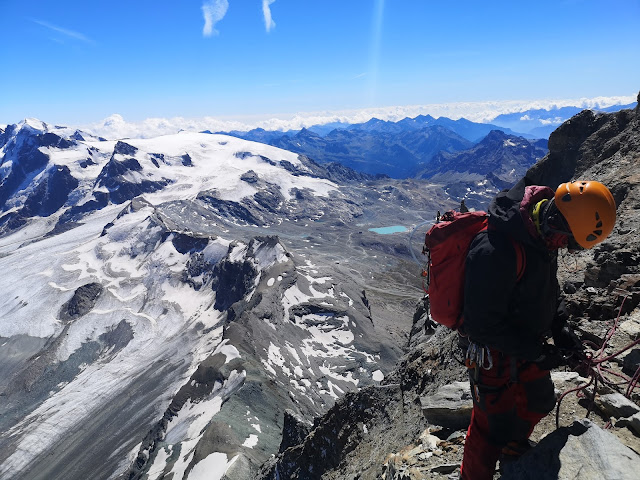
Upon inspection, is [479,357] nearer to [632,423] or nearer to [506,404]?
[506,404]

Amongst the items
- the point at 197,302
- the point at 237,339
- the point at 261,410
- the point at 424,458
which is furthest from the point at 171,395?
the point at 424,458

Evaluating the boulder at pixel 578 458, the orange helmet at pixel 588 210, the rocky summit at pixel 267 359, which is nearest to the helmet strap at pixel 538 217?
the orange helmet at pixel 588 210

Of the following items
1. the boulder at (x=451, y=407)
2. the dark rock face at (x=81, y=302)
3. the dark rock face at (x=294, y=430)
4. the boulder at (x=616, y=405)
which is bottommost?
the dark rock face at (x=81, y=302)

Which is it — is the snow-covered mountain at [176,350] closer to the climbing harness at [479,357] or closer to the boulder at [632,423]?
the climbing harness at [479,357]

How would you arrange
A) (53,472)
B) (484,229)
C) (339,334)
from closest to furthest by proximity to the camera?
(484,229) → (53,472) → (339,334)

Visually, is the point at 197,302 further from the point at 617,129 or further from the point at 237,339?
the point at 617,129

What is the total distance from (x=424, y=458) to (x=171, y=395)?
8350cm

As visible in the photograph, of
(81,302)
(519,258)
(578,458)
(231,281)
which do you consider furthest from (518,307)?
(81,302)

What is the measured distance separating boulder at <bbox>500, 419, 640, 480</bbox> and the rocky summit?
0.07 feet

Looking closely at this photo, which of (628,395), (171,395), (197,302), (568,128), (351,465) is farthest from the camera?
(197,302)

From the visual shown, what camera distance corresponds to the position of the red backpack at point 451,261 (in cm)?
586

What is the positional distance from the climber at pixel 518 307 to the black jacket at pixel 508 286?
0.04ft

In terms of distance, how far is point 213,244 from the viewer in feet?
482

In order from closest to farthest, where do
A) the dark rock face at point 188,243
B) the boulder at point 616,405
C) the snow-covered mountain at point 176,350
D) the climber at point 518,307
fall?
the climber at point 518,307
the boulder at point 616,405
the snow-covered mountain at point 176,350
the dark rock face at point 188,243
